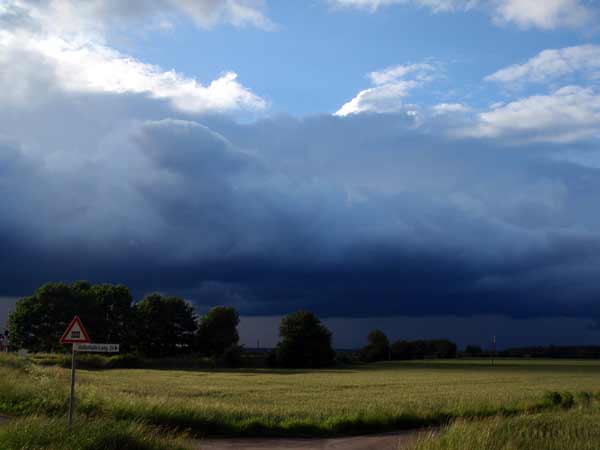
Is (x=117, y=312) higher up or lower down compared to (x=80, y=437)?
higher up

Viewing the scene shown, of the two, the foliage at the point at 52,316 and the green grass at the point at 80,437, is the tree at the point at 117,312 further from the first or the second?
the green grass at the point at 80,437

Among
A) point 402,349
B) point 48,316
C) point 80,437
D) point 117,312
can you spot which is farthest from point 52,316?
point 80,437

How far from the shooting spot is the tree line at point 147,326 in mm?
108750

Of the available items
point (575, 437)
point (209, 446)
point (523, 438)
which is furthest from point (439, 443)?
point (209, 446)

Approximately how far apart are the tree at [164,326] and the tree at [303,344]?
18.1m

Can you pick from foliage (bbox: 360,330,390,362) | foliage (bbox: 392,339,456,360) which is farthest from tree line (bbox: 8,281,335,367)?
foliage (bbox: 392,339,456,360)

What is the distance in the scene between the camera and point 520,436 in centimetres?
1452

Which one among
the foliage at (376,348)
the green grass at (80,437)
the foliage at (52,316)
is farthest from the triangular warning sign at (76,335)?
the foliage at (376,348)

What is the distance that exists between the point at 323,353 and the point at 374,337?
121 ft

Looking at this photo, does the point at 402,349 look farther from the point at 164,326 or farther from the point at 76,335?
the point at 76,335

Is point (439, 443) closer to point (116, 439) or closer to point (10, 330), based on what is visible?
point (116, 439)

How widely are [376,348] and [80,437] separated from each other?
14007 cm

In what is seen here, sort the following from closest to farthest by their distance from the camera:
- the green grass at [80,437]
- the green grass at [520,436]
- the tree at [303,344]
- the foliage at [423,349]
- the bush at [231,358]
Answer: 1. the green grass at [80,437]
2. the green grass at [520,436]
3. the bush at [231,358]
4. the tree at [303,344]
5. the foliage at [423,349]

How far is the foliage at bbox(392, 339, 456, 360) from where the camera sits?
160m
